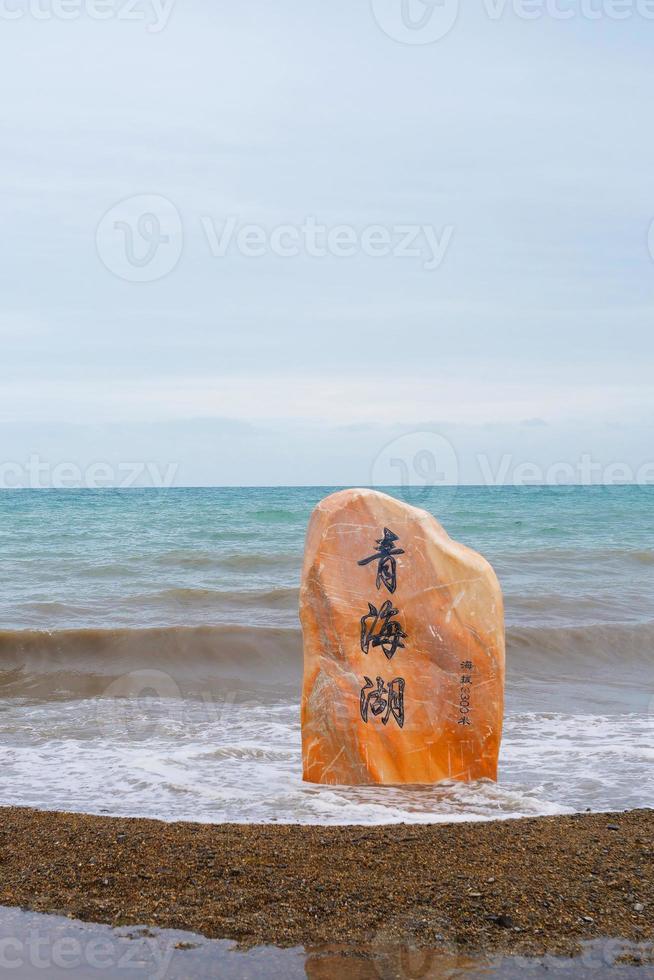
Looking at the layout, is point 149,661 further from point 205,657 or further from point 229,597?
→ point 229,597

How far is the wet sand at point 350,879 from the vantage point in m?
4.12

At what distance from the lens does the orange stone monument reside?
6.88 metres

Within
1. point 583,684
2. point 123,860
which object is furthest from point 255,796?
point 583,684

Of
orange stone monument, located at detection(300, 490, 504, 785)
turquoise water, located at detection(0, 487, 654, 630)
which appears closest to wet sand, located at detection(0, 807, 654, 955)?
orange stone monument, located at detection(300, 490, 504, 785)

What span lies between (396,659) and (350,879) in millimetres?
2390

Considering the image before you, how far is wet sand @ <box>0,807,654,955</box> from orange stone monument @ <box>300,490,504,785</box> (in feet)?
3.95

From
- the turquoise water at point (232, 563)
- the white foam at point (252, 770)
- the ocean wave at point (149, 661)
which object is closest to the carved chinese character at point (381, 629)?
the white foam at point (252, 770)

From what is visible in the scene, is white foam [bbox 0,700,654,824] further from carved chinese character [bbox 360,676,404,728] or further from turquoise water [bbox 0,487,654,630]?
turquoise water [bbox 0,487,654,630]

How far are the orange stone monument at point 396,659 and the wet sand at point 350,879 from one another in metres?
1.20

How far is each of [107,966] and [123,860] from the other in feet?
3.57

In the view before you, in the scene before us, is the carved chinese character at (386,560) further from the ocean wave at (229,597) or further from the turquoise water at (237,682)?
the ocean wave at (229,597)

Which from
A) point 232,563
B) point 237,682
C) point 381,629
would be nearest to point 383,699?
point 381,629

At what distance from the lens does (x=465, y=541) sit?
83.8ft

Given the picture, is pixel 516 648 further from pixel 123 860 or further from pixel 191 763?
pixel 123 860
